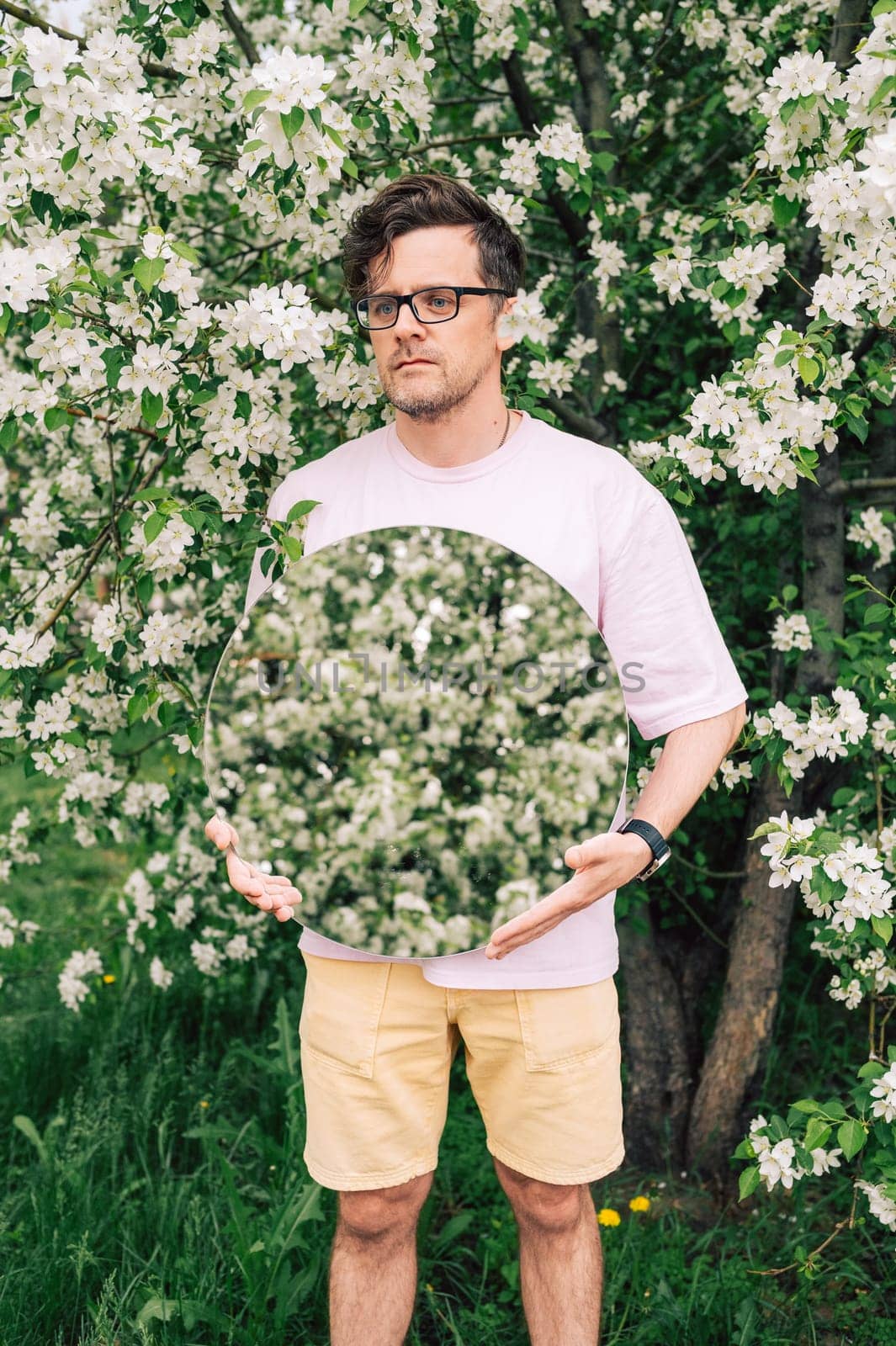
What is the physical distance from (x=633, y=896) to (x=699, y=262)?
154 cm

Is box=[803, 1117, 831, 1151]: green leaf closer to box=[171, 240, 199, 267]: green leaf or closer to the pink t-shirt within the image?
the pink t-shirt

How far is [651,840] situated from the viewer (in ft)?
6.07

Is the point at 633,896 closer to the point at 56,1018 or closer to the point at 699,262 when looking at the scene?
the point at 699,262

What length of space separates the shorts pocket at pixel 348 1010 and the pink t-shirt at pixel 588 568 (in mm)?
33

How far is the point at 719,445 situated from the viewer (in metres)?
2.14

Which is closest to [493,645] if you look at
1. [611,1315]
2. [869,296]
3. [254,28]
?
[869,296]

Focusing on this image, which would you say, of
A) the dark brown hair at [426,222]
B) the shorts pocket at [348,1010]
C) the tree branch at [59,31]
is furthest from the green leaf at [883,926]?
the tree branch at [59,31]

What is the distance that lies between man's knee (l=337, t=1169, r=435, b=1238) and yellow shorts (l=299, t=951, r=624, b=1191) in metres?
0.05

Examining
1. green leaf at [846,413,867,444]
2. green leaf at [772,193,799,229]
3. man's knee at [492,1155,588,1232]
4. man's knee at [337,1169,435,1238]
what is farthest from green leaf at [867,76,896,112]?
man's knee at [337,1169,435,1238]

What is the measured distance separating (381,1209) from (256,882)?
28.3 inches

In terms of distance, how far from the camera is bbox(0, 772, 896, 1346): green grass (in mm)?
2412

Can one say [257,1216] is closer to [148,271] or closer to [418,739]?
[418,739]

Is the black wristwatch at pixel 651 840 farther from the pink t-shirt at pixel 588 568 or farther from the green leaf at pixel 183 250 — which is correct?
the green leaf at pixel 183 250

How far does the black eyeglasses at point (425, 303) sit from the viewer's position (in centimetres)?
197
